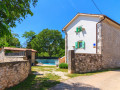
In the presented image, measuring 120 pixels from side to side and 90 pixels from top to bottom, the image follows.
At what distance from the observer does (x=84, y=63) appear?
9.86 meters

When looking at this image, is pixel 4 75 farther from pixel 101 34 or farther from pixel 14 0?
pixel 101 34

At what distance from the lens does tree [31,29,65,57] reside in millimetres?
35844

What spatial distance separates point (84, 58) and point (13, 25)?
7.51 m

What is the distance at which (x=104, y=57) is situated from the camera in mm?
11906

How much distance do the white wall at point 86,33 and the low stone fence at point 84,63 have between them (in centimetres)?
187

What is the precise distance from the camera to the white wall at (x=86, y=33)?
12.6 meters

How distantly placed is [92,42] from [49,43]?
26335 millimetres

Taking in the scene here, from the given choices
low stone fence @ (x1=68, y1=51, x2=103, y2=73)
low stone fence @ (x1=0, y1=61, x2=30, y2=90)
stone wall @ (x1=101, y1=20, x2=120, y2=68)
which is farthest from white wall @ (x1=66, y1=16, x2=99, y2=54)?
low stone fence @ (x1=0, y1=61, x2=30, y2=90)

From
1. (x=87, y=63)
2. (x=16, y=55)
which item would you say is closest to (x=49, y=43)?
(x=16, y=55)

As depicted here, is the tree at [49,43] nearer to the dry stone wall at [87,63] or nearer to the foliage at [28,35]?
the foliage at [28,35]

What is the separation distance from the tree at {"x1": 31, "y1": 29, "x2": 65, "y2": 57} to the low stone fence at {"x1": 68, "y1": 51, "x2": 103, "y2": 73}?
83.1ft

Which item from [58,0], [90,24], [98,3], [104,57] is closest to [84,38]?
[90,24]

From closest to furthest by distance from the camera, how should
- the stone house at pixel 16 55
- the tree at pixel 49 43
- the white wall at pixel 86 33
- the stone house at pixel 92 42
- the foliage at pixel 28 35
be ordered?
the stone house at pixel 16 55 < the stone house at pixel 92 42 < the white wall at pixel 86 33 < the tree at pixel 49 43 < the foliage at pixel 28 35

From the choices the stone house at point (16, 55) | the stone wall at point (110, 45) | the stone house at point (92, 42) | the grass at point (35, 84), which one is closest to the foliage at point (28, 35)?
the stone house at point (16, 55)
